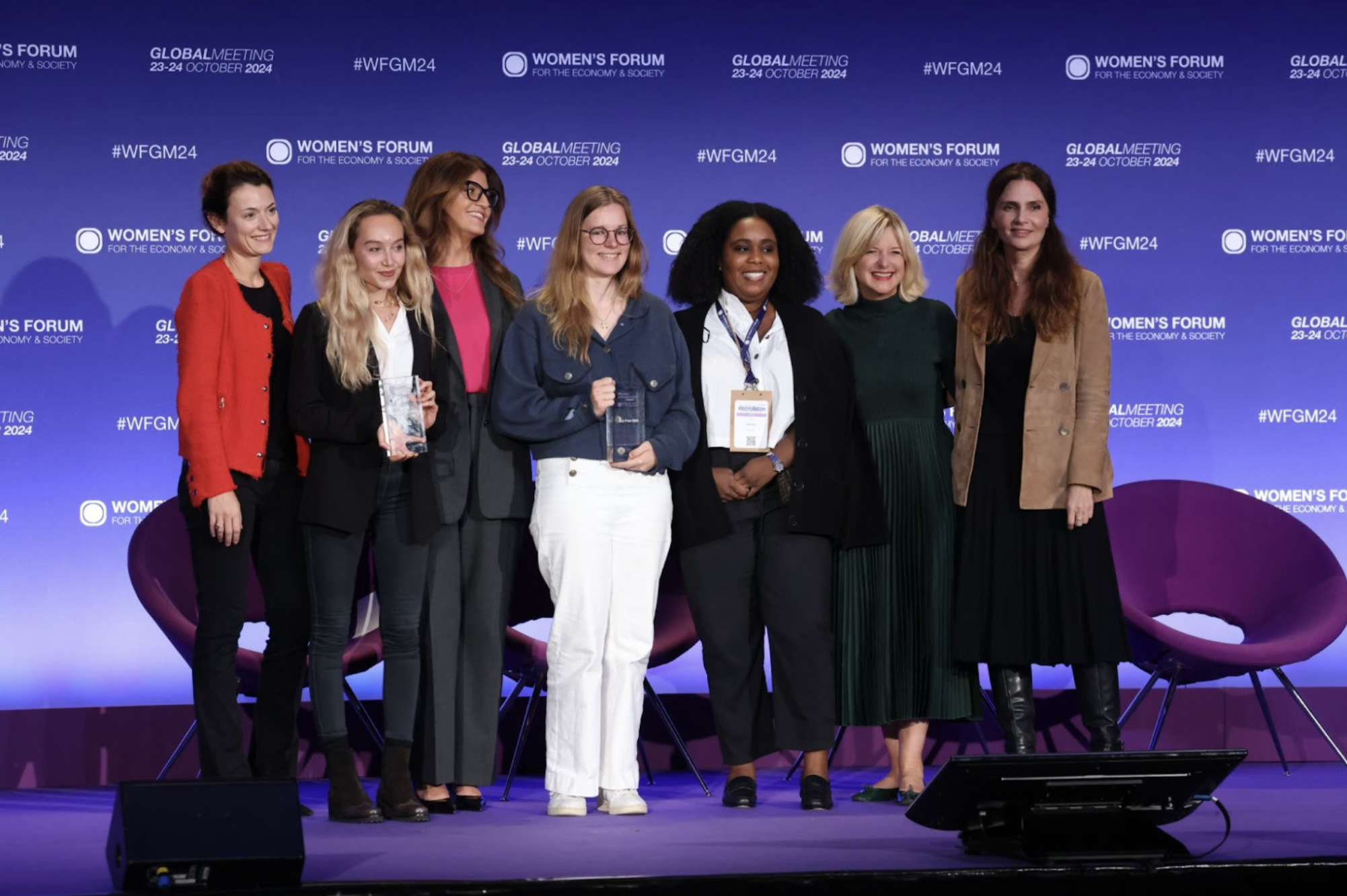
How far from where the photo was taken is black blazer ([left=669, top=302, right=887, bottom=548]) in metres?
4.61

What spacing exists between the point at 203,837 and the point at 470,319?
6.30 feet

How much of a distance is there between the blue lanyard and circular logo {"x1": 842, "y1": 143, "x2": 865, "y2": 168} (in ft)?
6.18

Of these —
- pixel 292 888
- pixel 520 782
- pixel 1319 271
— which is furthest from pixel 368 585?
pixel 1319 271

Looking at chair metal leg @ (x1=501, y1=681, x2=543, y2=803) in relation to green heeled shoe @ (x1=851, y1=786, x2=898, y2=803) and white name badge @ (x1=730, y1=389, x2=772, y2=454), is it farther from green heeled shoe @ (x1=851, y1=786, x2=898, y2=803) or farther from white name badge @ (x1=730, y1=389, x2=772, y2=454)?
white name badge @ (x1=730, y1=389, x2=772, y2=454)

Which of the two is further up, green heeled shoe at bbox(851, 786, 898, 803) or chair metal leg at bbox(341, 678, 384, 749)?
chair metal leg at bbox(341, 678, 384, 749)

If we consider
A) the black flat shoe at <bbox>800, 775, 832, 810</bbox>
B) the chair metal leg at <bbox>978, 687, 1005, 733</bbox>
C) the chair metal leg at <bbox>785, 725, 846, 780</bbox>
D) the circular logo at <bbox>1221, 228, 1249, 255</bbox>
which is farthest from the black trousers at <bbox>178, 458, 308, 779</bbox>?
the circular logo at <bbox>1221, 228, 1249, 255</bbox>

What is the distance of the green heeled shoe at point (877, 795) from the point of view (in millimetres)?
4746

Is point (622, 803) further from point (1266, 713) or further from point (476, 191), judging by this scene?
point (1266, 713)

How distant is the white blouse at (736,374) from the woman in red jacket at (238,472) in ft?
3.86

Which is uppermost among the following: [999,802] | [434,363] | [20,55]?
[20,55]

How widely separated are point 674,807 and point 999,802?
4.75 ft

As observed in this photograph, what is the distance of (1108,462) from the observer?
15.3 ft

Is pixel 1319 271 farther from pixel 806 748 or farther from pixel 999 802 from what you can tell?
pixel 999 802

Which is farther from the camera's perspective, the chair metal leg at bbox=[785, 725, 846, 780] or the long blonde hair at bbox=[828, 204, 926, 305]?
the chair metal leg at bbox=[785, 725, 846, 780]
